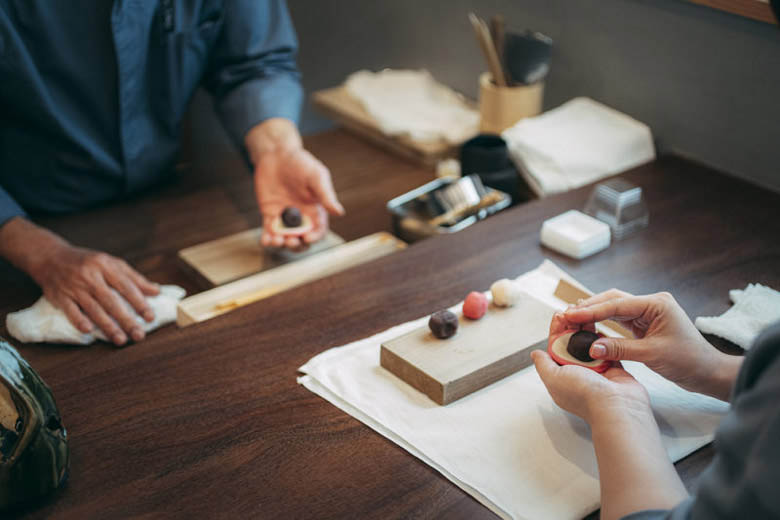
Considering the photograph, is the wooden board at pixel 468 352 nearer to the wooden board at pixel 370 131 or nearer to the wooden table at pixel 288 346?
the wooden table at pixel 288 346

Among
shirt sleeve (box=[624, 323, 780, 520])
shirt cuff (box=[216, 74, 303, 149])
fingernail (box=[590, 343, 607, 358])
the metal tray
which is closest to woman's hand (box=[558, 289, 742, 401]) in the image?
fingernail (box=[590, 343, 607, 358])

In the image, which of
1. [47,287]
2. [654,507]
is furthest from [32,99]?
[654,507]

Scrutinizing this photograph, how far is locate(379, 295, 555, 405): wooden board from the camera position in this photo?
3.17 feet

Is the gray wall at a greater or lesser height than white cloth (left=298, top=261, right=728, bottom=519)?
greater

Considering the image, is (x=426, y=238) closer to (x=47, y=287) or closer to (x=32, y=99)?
(x=47, y=287)

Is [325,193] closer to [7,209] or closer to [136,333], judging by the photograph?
[136,333]

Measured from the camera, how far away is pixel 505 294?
108cm

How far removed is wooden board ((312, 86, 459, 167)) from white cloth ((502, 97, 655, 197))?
20 cm

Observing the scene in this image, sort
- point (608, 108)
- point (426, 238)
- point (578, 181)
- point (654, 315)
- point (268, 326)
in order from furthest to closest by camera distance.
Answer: point (608, 108) → point (578, 181) → point (426, 238) → point (268, 326) → point (654, 315)

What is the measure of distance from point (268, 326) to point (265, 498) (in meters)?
0.34

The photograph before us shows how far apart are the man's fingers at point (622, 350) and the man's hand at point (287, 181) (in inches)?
28.4

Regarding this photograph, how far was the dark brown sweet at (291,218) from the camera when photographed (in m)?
1.48

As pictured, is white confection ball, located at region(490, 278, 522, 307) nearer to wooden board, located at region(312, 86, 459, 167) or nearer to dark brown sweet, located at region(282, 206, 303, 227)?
dark brown sweet, located at region(282, 206, 303, 227)

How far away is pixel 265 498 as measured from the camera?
32.6 inches
